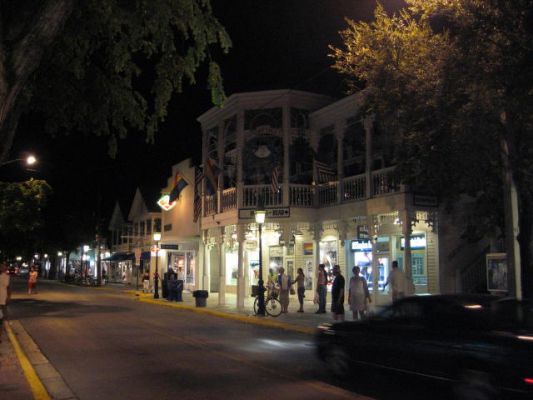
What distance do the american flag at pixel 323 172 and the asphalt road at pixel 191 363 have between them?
7.84 meters

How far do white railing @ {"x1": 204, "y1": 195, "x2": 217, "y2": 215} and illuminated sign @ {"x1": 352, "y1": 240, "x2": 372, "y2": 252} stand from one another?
7.08 meters

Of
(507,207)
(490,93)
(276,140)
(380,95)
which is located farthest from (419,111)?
(276,140)

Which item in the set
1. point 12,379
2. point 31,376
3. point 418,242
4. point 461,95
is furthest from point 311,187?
point 12,379

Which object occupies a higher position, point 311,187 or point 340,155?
point 340,155

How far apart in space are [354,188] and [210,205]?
849 centimetres

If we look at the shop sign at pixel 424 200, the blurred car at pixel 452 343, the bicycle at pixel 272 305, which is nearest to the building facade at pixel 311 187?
the shop sign at pixel 424 200

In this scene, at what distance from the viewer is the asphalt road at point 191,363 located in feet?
28.0

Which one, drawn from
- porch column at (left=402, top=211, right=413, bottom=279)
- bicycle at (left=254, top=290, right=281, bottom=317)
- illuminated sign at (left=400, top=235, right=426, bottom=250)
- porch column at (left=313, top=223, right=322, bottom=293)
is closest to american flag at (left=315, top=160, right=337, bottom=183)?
porch column at (left=313, top=223, right=322, bottom=293)

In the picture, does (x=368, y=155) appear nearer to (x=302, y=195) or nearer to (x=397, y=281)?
(x=302, y=195)

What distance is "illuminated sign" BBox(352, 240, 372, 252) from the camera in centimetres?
2389

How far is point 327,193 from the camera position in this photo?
2452 centimetres

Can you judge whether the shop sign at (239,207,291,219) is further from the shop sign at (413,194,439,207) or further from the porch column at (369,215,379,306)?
the shop sign at (413,194,439,207)

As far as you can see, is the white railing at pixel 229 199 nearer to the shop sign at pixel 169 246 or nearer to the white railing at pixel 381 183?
the white railing at pixel 381 183

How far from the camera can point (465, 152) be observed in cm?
1238
